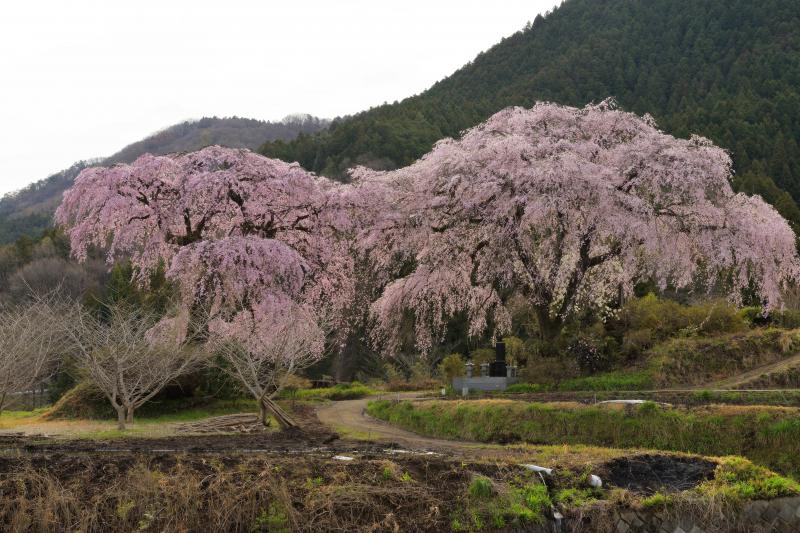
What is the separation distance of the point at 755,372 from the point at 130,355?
15.9m

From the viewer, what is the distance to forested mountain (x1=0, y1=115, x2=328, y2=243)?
114 metres

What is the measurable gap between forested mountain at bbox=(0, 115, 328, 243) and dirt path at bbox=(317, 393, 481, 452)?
87090 millimetres

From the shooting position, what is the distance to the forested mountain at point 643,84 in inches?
2096

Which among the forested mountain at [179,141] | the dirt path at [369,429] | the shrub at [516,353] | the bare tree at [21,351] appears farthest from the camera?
the forested mountain at [179,141]

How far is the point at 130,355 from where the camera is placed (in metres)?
15.9

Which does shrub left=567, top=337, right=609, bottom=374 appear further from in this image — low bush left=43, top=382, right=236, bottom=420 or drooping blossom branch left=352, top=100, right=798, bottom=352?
low bush left=43, top=382, right=236, bottom=420

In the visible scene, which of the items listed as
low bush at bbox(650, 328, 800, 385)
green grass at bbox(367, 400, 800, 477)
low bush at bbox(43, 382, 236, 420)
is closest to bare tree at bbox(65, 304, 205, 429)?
low bush at bbox(43, 382, 236, 420)

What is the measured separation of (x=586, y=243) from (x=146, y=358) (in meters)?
12.7

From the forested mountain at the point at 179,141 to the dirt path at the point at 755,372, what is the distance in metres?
93.1

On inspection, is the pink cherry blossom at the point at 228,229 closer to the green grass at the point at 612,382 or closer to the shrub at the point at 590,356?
the green grass at the point at 612,382

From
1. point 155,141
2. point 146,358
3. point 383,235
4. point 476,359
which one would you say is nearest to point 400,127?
point 476,359

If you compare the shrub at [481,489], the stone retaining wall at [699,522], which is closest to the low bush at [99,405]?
the shrub at [481,489]

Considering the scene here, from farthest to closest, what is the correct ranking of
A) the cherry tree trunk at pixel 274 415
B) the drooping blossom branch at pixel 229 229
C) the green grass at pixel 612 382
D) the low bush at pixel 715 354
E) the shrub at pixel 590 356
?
1. the shrub at pixel 590 356
2. the drooping blossom branch at pixel 229 229
3. the low bush at pixel 715 354
4. the green grass at pixel 612 382
5. the cherry tree trunk at pixel 274 415

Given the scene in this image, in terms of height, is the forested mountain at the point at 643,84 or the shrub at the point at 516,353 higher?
the forested mountain at the point at 643,84
